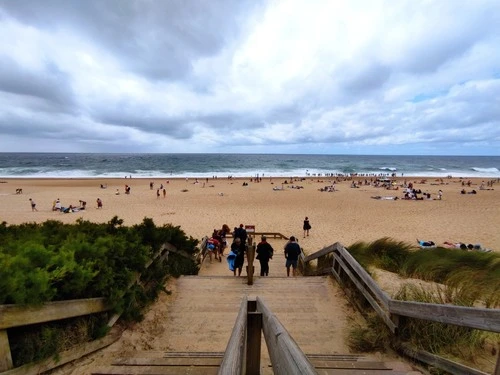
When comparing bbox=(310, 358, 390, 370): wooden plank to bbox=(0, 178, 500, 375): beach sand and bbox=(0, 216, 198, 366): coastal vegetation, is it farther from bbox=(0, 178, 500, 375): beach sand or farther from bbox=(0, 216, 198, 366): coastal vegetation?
bbox=(0, 216, 198, 366): coastal vegetation

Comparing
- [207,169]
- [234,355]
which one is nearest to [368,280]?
[234,355]

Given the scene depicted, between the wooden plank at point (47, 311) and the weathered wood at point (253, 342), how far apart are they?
189 centimetres

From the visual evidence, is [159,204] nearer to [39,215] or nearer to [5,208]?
[39,215]

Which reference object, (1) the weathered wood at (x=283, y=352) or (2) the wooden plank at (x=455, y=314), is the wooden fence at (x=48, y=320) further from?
(2) the wooden plank at (x=455, y=314)

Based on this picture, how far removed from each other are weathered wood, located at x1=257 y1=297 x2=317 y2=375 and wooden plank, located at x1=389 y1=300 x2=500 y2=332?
5.09ft

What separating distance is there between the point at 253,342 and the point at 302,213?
810 inches

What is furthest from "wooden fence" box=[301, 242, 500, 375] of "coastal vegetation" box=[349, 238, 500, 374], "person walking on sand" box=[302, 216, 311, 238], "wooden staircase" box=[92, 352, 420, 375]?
"person walking on sand" box=[302, 216, 311, 238]

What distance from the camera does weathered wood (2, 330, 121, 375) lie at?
8.23 ft

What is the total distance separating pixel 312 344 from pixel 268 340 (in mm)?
2218

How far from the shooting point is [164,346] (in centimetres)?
395

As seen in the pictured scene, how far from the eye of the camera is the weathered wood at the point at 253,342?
250 centimetres

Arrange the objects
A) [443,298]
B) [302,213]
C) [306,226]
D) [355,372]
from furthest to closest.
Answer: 1. [302,213]
2. [306,226]
3. [443,298]
4. [355,372]

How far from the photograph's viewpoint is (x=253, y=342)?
2.53 metres

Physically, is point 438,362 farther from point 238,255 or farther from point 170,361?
point 238,255
